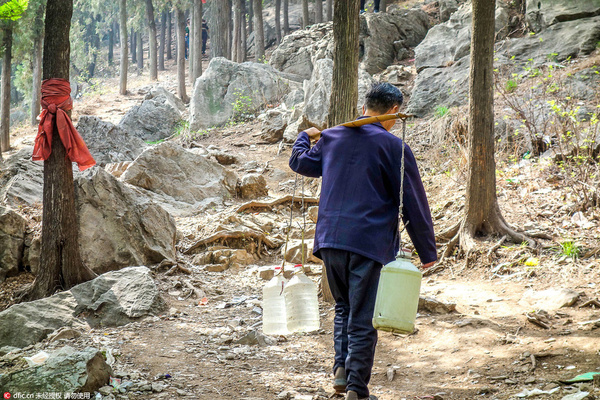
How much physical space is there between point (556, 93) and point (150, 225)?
7.51 metres

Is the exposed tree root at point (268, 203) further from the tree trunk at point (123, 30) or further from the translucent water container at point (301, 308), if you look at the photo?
the tree trunk at point (123, 30)

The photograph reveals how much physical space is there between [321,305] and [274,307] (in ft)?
7.13

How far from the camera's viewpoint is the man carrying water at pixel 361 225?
120 inches

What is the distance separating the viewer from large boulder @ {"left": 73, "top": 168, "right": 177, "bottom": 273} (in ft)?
22.8

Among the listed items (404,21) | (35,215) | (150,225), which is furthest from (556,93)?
(404,21)

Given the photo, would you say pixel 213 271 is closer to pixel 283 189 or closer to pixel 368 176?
pixel 283 189

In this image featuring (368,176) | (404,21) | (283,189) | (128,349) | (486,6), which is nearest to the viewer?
(368,176)

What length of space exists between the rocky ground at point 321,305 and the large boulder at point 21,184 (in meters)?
0.07

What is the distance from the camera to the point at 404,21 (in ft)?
65.6

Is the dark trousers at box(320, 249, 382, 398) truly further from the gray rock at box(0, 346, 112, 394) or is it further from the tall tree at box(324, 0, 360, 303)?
the tall tree at box(324, 0, 360, 303)

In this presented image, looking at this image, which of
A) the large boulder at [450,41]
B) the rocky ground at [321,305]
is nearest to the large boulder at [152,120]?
the rocky ground at [321,305]

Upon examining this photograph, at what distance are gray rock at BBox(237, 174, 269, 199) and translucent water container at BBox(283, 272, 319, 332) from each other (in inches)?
290

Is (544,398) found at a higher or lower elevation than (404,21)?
lower

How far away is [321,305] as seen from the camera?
19.7 ft
